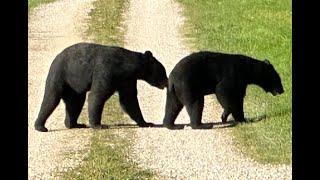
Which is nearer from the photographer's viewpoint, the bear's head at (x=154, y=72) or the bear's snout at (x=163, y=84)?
the bear's head at (x=154, y=72)

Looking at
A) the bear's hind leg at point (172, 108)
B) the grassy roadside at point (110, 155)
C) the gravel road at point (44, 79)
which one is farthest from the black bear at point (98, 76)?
the gravel road at point (44, 79)

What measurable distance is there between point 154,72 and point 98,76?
114cm

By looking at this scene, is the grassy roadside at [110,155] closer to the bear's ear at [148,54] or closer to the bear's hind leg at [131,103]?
the bear's hind leg at [131,103]

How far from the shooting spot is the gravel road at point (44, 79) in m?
15.0

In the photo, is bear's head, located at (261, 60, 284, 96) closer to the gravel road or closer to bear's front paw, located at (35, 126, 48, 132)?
the gravel road

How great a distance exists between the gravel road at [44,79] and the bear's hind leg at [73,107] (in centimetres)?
20

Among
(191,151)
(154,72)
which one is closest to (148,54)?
(154,72)

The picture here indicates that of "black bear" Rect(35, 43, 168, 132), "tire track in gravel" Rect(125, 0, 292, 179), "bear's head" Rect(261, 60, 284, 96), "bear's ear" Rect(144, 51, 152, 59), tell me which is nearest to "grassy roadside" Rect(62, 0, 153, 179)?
"tire track in gravel" Rect(125, 0, 292, 179)

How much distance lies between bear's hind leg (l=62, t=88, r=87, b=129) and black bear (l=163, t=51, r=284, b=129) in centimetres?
163

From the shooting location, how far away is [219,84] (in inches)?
647

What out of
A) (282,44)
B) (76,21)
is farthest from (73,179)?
(76,21)

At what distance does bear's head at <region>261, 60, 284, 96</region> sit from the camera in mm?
17344

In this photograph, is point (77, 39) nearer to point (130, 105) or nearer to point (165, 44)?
point (165, 44)

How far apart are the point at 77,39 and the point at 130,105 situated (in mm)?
11225
